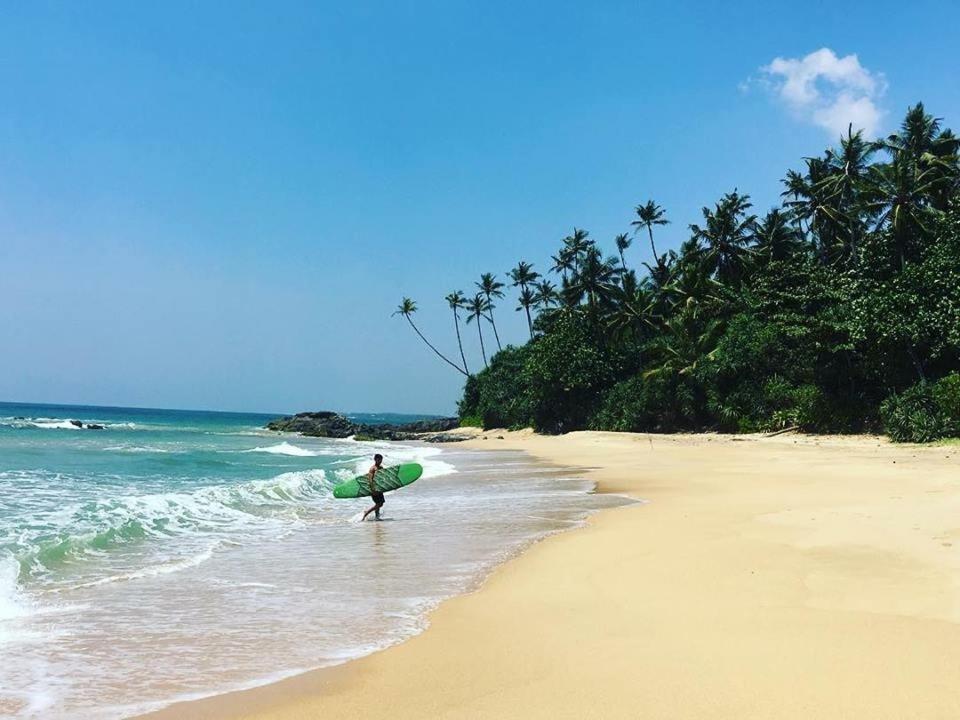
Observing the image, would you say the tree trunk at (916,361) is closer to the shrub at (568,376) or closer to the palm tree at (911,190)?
the palm tree at (911,190)

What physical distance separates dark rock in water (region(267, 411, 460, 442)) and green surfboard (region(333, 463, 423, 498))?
36.9m

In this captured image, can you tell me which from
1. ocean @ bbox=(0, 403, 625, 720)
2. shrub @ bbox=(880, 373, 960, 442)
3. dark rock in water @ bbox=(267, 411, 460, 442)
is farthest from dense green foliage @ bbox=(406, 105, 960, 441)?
ocean @ bbox=(0, 403, 625, 720)

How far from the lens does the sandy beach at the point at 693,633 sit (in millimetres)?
4023

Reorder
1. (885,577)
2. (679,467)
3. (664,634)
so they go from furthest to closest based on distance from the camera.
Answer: (679,467), (885,577), (664,634)

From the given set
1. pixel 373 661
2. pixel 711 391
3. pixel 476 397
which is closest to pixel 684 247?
pixel 711 391

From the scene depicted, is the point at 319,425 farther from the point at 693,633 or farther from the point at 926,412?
the point at 693,633

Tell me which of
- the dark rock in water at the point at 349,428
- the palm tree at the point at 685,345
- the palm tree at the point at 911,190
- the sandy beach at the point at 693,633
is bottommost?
the dark rock in water at the point at 349,428

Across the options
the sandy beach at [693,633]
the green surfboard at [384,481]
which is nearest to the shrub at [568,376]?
the green surfboard at [384,481]

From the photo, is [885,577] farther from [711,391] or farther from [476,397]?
[476,397]

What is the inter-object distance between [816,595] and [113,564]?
26.1ft

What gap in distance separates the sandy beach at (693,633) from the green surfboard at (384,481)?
5.60m

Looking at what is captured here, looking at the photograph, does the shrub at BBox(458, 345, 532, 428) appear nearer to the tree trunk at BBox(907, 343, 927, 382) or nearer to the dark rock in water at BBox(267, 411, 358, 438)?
the dark rock in water at BBox(267, 411, 358, 438)

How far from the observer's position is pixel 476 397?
6644 centimetres

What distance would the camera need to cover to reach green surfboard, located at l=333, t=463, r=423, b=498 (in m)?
14.6
